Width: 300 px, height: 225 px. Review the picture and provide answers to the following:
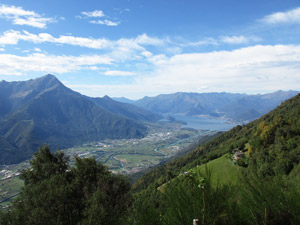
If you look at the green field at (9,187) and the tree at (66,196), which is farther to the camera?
the green field at (9,187)

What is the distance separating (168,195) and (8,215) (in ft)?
45.8

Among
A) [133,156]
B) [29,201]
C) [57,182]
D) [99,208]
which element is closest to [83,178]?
[57,182]

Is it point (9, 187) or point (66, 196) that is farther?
point (9, 187)

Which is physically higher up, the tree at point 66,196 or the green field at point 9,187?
the tree at point 66,196

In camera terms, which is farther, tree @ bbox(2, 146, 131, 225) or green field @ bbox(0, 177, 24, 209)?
green field @ bbox(0, 177, 24, 209)

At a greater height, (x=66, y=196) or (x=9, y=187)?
(x=66, y=196)

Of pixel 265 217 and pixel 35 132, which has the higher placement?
pixel 265 217

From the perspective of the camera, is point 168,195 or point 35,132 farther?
point 35,132

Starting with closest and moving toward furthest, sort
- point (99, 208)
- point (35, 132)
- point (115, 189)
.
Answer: point (99, 208), point (115, 189), point (35, 132)

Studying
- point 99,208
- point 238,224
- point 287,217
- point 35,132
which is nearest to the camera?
point 287,217

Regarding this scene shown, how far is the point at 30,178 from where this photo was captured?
53.3 feet

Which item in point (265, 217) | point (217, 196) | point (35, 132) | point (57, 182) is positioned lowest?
point (35, 132)

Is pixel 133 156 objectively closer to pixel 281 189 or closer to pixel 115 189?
pixel 115 189

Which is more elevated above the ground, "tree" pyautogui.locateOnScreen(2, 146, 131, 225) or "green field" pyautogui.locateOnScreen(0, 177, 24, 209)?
"tree" pyautogui.locateOnScreen(2, 146, 131, 225)
